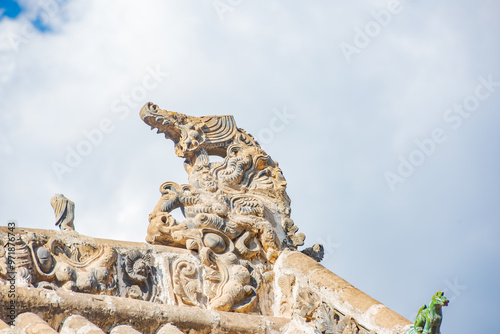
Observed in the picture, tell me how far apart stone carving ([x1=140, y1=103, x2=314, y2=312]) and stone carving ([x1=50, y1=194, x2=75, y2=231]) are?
0.80 m

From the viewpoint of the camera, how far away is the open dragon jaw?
25.7 ft

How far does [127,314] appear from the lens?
7.94 metres

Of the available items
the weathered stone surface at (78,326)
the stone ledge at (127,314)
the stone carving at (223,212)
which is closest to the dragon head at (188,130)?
the stone carving at (223,212)

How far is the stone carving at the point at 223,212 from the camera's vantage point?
9.10 m

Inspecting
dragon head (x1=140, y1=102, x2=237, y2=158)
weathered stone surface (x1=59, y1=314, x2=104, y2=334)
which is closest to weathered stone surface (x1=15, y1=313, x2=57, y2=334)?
weathered stone surface (x1=59, y1=314, x2=104, y2=334)

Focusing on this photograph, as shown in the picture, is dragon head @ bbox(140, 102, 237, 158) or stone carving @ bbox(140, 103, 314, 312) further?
dragon head @ bbox(140, 102, 237, 158)

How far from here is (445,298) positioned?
7.36m

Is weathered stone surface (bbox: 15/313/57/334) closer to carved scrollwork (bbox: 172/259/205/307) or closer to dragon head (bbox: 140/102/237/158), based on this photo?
carved scrollwork (bbox: 172/259/205/307)

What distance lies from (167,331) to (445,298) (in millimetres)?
2373

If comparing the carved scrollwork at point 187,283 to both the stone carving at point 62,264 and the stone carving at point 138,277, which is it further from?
the stone carving at point 62,264

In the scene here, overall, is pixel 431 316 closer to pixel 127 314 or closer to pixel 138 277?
pixel 127 314

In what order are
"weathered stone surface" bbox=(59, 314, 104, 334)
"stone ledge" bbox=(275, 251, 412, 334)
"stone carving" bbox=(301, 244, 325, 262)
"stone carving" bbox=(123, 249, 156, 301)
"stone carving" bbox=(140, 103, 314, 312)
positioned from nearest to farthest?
1. "weathered stone surface" bbox=(59, 314, 104, 334)
2. "stone ledge" bbox=(275, 251, 412, 334)
3. "stone carving" bbox=(123, 249, 156, 301)
4. "stone carving" bbox=(140, 103, 314, 312)
5. "stone carving" bbox=(301, 244, 325, 262)

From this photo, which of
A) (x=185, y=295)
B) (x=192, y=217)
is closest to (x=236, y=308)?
(x=185, y=295)

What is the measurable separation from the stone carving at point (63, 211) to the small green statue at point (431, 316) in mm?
3469
